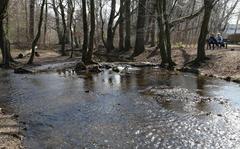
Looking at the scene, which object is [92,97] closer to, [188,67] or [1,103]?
[1,103]

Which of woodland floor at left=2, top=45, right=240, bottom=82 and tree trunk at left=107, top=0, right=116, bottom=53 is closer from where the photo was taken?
woodland floor at left=2, top=45, right=240, bottom=82

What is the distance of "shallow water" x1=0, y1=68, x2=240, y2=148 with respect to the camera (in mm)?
11641

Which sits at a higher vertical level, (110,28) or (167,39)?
(110,28)

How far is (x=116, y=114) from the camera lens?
1488 cm

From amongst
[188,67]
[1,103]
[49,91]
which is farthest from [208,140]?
[188,67]

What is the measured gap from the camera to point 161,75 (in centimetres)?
2630

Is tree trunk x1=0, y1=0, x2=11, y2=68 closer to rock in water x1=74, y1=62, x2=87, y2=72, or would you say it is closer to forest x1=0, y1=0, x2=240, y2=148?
forest x1=0, y1=0, x2=240, y2=148

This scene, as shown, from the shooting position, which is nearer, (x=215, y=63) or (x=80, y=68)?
A: (x=215, y=63)

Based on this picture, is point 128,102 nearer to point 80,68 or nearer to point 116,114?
point 116,114

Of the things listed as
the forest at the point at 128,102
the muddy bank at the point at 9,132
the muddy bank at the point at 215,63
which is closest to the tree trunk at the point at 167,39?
the forest at the point at 128,102

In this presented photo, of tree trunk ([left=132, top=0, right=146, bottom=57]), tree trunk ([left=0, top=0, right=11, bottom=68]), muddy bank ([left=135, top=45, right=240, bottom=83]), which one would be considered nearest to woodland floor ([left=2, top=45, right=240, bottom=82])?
muddy bank ([left=135, top=45, right=240, bottom=83])

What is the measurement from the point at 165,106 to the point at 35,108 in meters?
4.81

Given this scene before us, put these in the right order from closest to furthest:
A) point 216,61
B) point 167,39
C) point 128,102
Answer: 1. point 128,102
2. point 216,61
3. point 167,39

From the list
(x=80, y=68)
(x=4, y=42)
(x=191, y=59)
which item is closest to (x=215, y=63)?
(x=191, y=59)
